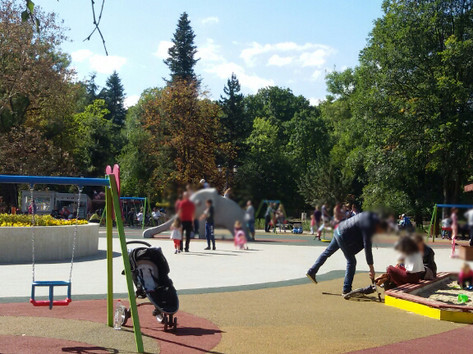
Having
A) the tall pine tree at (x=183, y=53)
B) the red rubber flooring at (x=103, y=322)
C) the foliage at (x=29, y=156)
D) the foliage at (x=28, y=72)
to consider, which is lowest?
the red rubber flooring at (x=103, y=322)

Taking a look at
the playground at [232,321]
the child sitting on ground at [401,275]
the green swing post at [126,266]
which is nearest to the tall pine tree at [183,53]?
the playground at [232,321]

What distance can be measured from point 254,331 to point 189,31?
282 inches

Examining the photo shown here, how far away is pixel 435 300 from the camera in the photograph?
13.1 meters

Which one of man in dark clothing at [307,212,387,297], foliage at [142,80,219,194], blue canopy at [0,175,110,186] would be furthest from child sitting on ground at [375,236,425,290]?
man in dark clothing at [307,212,387,297]

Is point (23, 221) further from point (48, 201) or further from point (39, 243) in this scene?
point (48, 201)

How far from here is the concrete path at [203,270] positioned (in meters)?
14.6

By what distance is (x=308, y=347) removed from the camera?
8.97 metres

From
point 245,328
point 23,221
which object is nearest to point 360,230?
point 245,328

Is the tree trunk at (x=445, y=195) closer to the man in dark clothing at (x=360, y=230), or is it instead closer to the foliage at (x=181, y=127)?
the man in dark clothing at (x=360, y=230)

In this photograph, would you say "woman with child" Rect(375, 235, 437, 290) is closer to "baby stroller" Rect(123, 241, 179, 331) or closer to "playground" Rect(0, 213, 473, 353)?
"playground" Rect(0, 213, 473, 353)

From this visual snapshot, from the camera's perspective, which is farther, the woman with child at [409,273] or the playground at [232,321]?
the woman with child at [409,273]

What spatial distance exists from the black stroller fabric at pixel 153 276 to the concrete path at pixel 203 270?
4.45ft

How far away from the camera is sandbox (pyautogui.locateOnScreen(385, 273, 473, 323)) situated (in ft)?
36.2

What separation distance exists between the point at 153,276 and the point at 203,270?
7.44 metres
